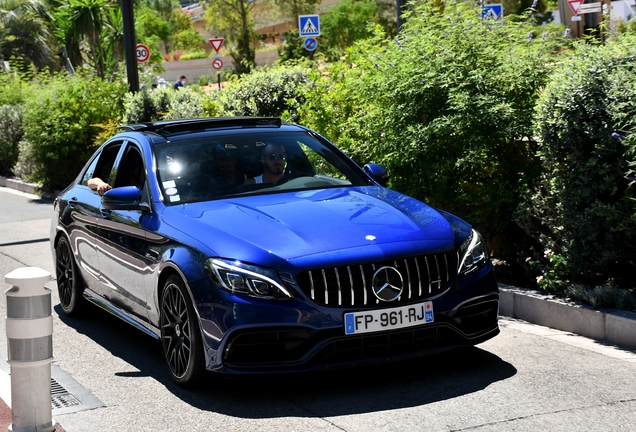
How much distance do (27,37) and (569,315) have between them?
55257 millimetres

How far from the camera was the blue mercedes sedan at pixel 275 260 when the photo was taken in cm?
541

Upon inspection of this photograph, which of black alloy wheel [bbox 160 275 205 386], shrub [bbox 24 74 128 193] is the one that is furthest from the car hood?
shrub [bbox 24 74 128 193]

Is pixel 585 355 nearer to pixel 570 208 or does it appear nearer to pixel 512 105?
pixel 570 208

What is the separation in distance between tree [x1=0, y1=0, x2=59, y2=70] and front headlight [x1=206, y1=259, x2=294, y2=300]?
54.0 metres

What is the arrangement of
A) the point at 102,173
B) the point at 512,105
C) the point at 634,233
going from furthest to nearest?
the point at 512,105 → the point at 102,173 → the point at 634,233

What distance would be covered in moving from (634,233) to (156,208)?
10.7 feet

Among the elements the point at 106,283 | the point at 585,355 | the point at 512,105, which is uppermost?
the point at 512,105

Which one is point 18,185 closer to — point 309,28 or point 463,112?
point 309,28

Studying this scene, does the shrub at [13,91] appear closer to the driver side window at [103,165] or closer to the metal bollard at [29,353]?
the driver side window at [103,165]

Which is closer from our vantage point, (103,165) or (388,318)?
(388,318)

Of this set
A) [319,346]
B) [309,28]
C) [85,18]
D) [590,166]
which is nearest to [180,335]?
[319,346]

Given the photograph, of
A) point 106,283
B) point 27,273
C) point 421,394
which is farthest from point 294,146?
point 27,273

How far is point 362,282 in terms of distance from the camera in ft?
17.9

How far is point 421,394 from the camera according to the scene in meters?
5.57
